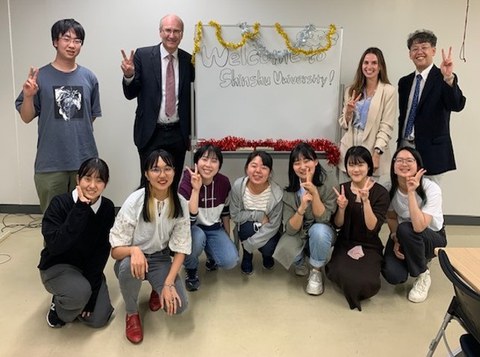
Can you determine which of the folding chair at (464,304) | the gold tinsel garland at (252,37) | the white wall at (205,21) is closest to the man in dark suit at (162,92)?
the gold tinsel garland at (252,37)

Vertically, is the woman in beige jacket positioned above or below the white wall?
below

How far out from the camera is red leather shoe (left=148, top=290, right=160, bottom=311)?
2518mm

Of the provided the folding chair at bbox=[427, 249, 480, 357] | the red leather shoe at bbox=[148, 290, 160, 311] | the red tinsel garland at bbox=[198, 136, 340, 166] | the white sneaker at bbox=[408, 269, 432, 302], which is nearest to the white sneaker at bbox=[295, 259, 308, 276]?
the white sneaker at bbox=[408, 269, 432, 302]

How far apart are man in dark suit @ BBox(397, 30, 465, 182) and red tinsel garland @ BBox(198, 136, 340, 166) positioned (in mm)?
575

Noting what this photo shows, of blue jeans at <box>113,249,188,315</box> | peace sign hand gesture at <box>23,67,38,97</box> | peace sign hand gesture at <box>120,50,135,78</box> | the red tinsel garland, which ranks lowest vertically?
blue jeans at <box>113,249,188,315</box>

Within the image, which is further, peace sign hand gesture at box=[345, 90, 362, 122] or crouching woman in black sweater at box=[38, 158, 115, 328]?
peace sign hand gesture at box=[345, 90, 362, 122]

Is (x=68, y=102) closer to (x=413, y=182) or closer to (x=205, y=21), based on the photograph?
(x=205, y=21)

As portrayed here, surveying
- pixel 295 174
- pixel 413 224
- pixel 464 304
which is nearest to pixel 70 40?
pixel 295 174

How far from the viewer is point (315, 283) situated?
8.94 feet

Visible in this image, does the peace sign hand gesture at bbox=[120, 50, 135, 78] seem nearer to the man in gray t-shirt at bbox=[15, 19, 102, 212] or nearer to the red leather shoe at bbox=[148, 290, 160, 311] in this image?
the man in gray t-shirt at bbox=[15, 19, 102, 212]

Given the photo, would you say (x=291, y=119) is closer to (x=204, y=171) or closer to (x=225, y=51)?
(x=225, y=51)

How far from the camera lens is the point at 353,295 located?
255 cm

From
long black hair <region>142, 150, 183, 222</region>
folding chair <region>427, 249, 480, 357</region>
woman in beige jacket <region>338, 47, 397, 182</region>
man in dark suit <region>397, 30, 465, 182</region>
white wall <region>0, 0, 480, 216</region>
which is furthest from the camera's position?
white wall <region>0, 0, 480, 216</region>

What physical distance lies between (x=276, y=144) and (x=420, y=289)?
1.43 metres
